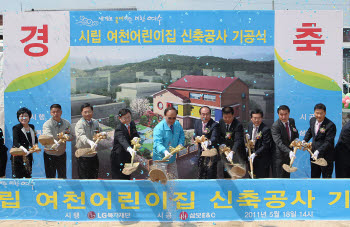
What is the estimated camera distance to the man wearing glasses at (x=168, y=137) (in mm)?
4121

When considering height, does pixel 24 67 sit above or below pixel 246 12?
below

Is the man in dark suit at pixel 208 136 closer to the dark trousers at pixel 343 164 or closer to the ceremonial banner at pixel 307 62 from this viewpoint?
the ceremonial banner at pixel 307 62

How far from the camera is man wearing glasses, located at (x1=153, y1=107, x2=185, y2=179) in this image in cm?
412

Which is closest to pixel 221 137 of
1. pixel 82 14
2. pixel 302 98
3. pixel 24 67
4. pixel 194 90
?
pixel 194 90

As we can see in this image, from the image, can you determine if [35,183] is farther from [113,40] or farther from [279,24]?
[279,24]

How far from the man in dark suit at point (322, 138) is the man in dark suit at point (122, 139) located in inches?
84.8

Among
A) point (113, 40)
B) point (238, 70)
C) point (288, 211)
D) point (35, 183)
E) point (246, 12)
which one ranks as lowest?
point (288, 211)

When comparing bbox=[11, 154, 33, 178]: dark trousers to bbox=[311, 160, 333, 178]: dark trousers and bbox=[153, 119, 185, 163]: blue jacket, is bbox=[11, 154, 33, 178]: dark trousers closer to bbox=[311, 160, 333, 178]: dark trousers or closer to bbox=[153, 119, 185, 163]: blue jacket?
bbox=[153, 119, 185, 163]: blue jacket

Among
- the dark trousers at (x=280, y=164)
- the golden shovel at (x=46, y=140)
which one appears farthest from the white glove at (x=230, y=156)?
the golden shovel at (x=46, y=140)

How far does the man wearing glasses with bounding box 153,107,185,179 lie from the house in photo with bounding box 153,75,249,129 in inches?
42.2

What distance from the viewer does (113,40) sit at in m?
5.07

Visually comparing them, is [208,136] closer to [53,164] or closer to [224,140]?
[224,140]

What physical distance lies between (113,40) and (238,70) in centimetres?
178

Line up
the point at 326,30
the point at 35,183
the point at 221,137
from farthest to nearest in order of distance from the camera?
the point at 326,30 < the point at 221,137 < the point at 35,183
